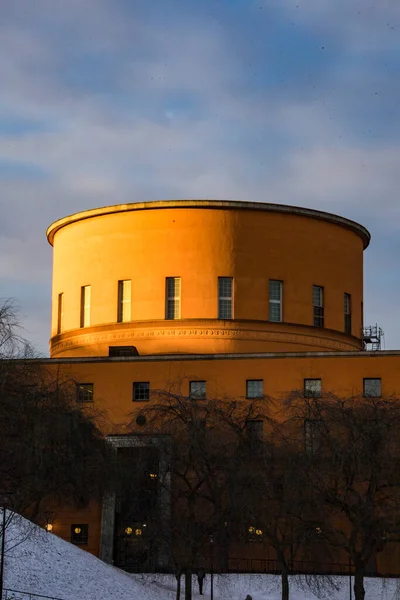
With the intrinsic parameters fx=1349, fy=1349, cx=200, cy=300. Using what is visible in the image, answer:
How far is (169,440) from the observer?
49281 millimetres

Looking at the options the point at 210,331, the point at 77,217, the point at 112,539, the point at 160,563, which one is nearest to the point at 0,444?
the point at 160,563

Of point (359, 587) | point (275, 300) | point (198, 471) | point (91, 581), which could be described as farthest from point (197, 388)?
point (359, 587)

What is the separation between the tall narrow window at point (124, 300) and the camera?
221 ft

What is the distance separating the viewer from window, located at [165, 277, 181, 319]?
218ft

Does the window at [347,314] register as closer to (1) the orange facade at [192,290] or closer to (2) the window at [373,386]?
(1) the orange facade at [192,290]

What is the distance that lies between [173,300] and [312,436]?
67.5 feet

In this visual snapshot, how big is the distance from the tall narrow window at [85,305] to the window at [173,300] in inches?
187

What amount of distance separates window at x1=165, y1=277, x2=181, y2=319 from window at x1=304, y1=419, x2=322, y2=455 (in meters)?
19.1

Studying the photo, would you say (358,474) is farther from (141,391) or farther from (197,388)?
(141,391)

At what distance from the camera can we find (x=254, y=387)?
61.7m

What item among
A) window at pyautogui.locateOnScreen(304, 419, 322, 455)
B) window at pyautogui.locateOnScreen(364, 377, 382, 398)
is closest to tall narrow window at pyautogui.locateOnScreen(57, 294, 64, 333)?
window at pyautogui.locateOnScreen(364, 377, 382, 398)

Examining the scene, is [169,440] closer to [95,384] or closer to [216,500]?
[216,500]

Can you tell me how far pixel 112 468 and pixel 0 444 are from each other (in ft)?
62.7

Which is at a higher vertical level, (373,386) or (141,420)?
(373,386)
